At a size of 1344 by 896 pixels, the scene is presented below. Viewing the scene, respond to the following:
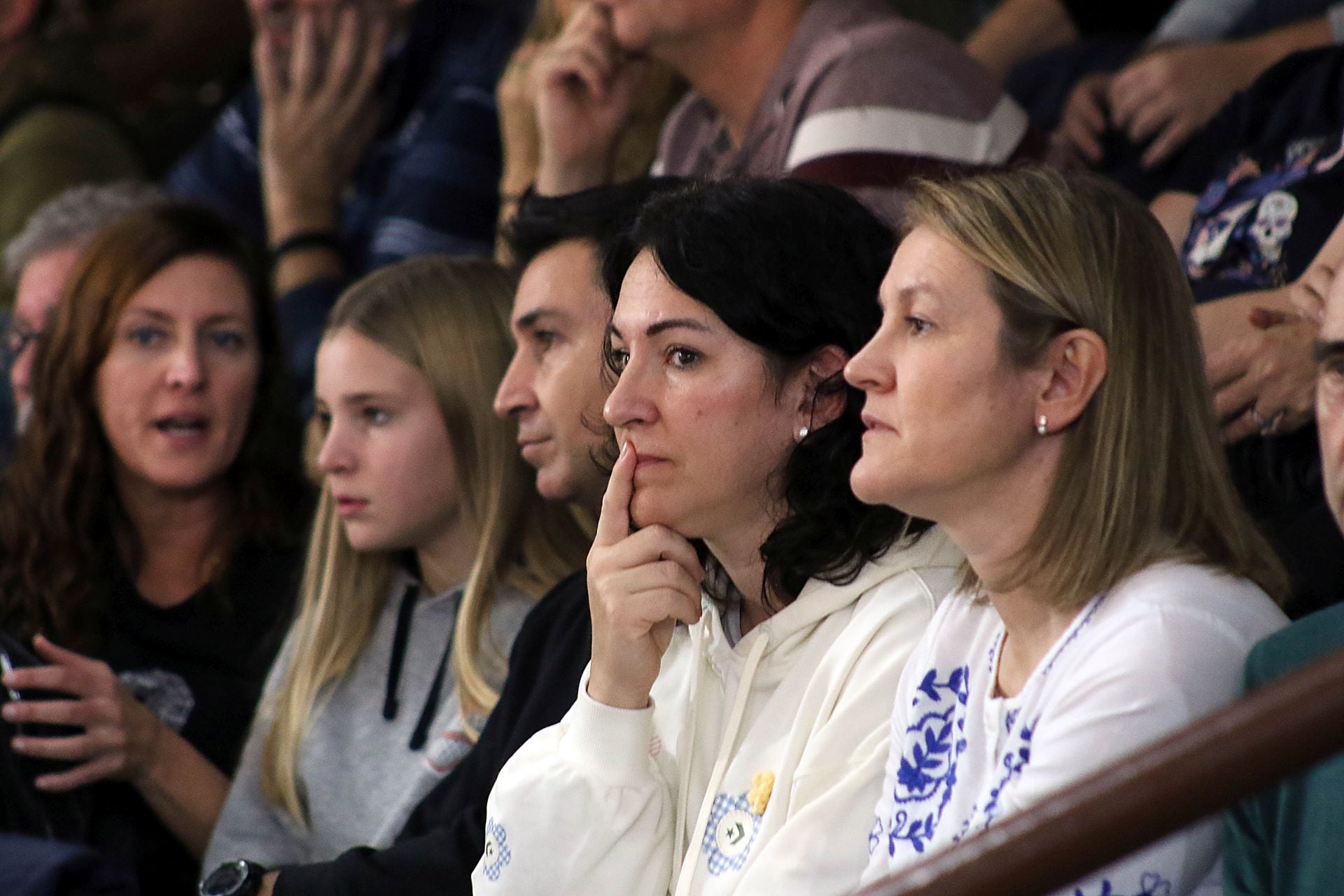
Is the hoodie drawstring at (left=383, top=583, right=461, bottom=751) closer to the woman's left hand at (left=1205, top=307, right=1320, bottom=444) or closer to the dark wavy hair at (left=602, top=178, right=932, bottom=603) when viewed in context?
the dark wavy hair at (left=602, top=178, right=932, bottom=603)

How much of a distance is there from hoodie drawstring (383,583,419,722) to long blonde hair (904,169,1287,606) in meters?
1.03

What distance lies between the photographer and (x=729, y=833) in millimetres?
1444

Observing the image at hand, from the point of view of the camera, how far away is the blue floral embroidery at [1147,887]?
1.17m

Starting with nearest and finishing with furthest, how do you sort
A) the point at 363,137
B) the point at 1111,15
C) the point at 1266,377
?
1. the point at 1266,377
2. the point at 1111,15
3. the point at 363,137

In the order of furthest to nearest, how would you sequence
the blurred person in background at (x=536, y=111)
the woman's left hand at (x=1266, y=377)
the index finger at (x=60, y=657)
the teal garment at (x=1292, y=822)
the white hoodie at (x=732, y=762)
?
the blurred person in background at (x=536, y=111) < the index finger at (x=60, y=657) < the woman's left hand at (x=1266, y=377) < the white hoodie at (x=732, y=762) < the teal garment at (x=1292, y=822)

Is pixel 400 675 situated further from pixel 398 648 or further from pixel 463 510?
pixel 463 510

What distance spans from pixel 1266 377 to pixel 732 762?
68cm

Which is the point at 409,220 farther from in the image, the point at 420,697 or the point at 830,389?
the point at 830,389

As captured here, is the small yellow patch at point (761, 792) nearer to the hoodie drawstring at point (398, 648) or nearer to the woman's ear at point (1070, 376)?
the woman's ear at point (1070, 376)

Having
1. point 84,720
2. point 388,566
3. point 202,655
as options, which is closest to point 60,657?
point 84,720

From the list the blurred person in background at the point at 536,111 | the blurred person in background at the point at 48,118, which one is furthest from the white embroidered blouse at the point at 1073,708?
the blurred person in background at the point at 48,118

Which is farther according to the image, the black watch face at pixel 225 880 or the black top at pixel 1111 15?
the black top at pixel 1111 15

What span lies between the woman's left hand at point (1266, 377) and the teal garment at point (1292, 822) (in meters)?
0.52

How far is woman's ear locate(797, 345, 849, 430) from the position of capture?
153cm
